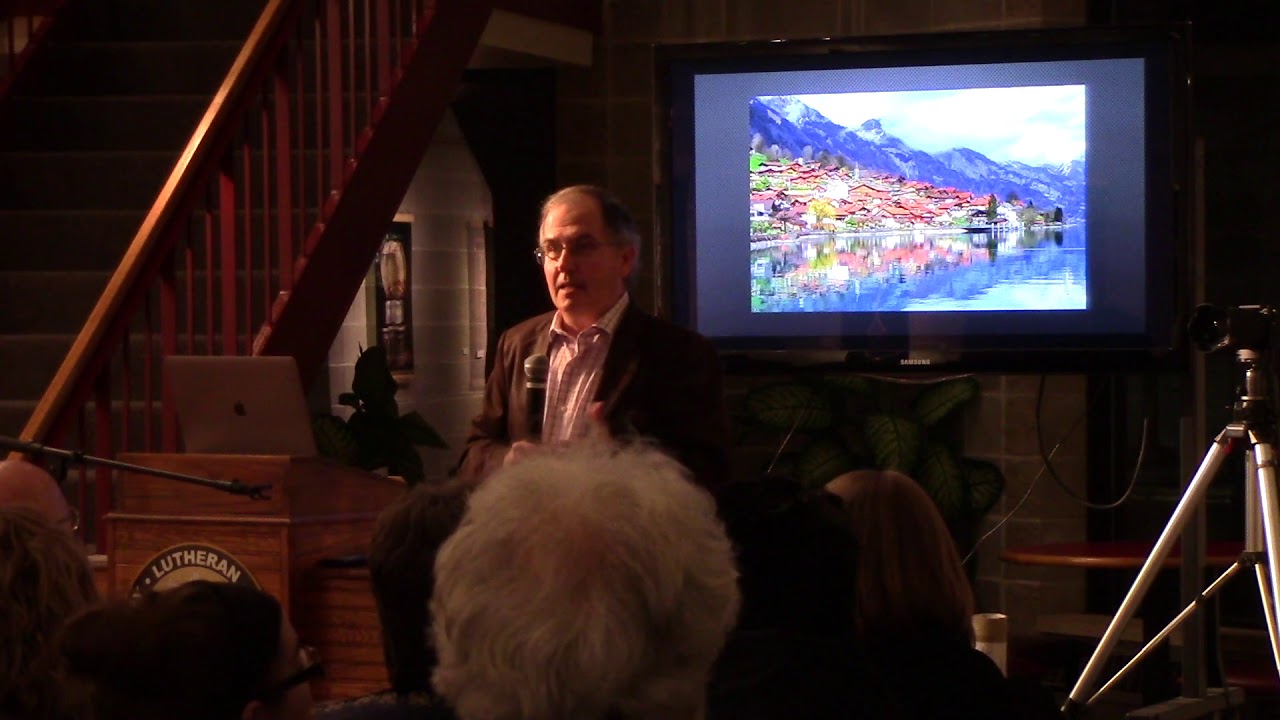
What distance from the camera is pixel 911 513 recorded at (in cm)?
215

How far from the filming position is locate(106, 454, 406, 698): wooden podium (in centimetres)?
353

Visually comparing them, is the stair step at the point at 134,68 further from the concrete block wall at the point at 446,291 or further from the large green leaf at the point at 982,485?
the large green leaf at the point at 982,485

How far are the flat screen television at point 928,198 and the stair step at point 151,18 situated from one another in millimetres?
2548

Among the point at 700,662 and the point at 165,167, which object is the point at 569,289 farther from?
the point at 165,167

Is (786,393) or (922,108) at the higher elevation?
(922,108)

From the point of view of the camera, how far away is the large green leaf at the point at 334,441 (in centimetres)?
570

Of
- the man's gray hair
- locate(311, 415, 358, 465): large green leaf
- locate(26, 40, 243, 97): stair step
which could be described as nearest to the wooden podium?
the man's gray hair

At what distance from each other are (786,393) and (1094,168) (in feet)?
4.81

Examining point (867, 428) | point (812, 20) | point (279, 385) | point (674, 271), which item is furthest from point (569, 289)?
point (812, 20)

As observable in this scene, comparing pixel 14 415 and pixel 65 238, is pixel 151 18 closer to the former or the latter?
pixel 65 238

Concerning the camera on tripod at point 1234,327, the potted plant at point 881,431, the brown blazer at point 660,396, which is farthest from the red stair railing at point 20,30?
the camera on tripod at point 1234,327

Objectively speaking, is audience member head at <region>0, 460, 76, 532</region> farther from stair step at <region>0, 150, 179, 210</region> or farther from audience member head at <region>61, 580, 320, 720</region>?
stair step at <region>0, 150, 179, 210</region>

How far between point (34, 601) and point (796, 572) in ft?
2.88

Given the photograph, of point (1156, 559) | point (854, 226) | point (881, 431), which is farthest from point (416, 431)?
point (1156, 559)
